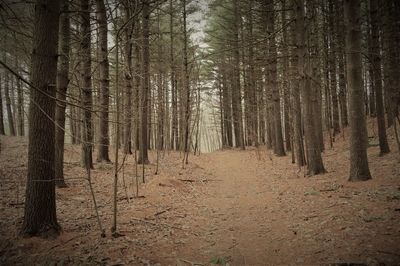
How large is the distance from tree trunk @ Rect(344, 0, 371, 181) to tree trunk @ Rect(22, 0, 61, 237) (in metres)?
7.74

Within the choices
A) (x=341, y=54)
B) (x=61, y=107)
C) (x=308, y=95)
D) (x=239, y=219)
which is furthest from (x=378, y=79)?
(x=61, y=107)

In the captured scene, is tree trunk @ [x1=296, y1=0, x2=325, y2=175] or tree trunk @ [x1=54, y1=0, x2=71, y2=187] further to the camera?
tree trunk @ [x1=296, y1=0, x2=325, y2=175]

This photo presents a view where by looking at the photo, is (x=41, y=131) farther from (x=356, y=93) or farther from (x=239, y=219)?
(x=356, y=93)

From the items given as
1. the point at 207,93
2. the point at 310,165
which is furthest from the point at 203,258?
the point at 207,93

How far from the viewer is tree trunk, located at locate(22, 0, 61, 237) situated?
510cm

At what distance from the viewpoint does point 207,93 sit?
1234 inches

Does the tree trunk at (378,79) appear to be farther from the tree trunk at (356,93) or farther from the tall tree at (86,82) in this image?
the tall tree at (86,82)

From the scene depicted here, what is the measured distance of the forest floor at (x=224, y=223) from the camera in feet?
14.4

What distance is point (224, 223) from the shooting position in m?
6.38

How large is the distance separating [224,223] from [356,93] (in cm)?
536

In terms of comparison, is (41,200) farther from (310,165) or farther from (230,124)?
(230,124)

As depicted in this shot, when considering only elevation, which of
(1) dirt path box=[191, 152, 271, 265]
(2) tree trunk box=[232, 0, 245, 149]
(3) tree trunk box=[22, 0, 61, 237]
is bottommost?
(1) dirt path box=[191, 152, 271, 265]

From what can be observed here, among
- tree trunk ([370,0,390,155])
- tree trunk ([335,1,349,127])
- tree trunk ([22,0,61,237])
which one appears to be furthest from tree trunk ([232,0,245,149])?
tree trunk ([22,0,61,237])

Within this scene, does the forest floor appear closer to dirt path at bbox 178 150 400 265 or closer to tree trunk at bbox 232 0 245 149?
dirt path at bbox 178 150 400 265
